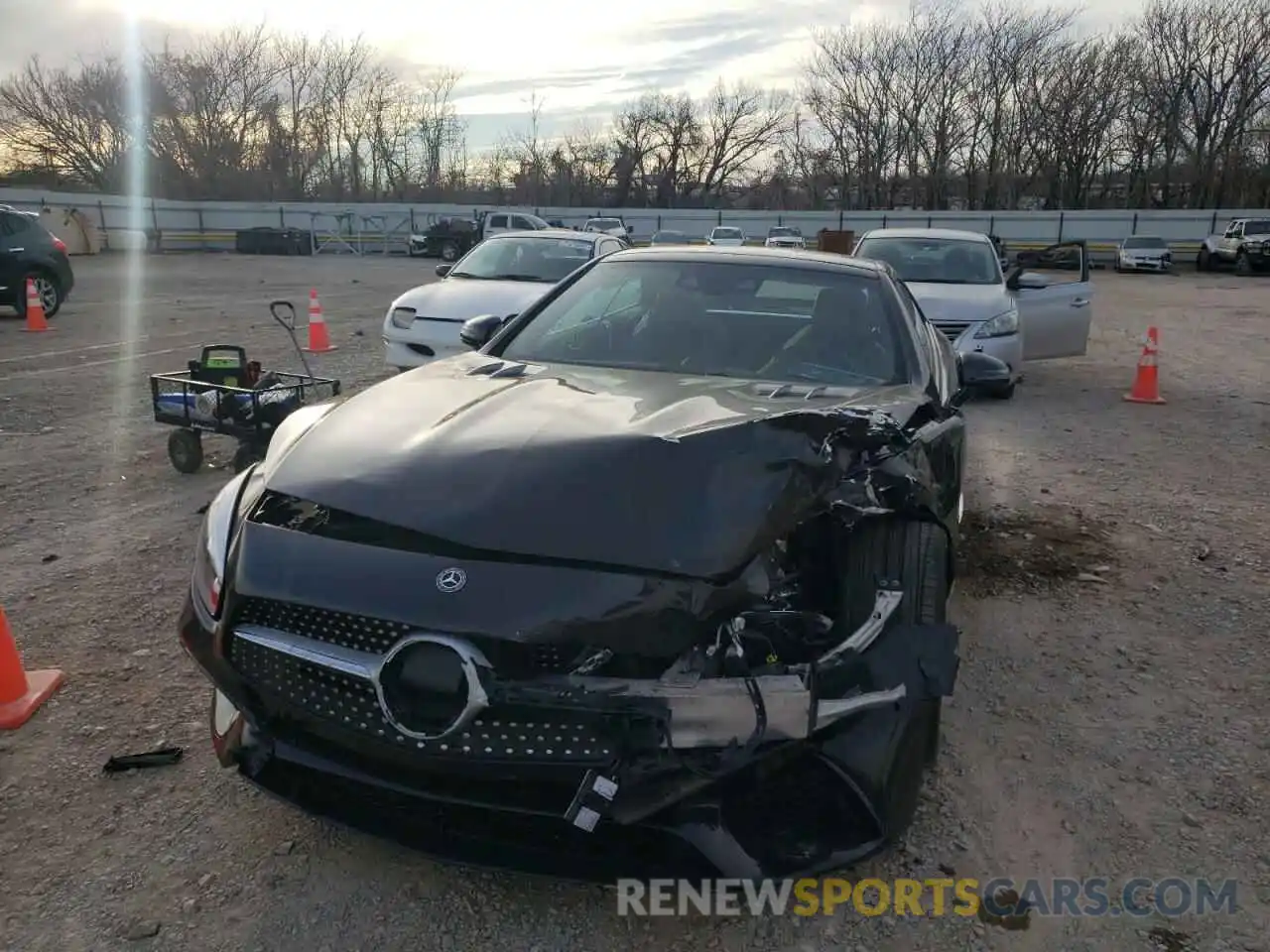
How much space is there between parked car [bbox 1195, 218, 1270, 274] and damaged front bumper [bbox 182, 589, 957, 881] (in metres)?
35.0

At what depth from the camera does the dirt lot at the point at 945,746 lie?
7.37 feet

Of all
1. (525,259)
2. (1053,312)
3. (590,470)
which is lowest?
(590,470)

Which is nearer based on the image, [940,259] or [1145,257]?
[940,259]

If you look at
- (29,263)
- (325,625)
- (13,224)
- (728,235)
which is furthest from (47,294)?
(728,235)

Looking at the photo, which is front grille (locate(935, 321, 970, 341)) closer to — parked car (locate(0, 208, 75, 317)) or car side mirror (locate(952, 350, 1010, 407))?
car side mirror (locate(952, 350, 1010, 407))

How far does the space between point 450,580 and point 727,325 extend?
204 cm

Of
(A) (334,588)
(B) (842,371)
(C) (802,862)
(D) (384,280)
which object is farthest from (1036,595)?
(D) (384,280)

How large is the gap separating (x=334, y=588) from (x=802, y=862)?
3.99 ft

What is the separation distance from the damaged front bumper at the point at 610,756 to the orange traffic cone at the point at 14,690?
1380 mm

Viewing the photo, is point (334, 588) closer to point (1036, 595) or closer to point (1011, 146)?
point (1036, 595)

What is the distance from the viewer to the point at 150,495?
5.55 metres

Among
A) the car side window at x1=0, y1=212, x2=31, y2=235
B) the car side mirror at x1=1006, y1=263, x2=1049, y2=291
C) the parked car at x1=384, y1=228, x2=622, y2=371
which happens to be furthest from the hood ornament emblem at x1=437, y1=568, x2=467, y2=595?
the car side window at x1=0, y1=212, x2=31, y2=235

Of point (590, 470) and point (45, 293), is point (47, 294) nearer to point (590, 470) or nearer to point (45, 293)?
point (45, 293)

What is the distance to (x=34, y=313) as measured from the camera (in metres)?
12.9
